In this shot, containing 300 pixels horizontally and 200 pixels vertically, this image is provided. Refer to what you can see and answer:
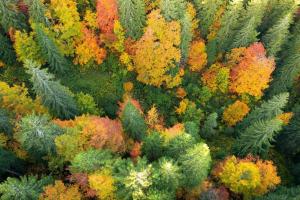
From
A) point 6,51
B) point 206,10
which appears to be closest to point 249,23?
point 206,10

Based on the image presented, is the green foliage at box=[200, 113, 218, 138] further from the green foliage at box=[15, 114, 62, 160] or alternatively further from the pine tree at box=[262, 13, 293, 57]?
the green foliage at box=[15, 114, 62, 160]

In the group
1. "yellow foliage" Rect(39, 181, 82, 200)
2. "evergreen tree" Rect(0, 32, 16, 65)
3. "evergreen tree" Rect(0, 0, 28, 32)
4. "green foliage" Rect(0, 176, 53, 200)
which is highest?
"evergreen tree" Rect(0, 0, 28, 32)

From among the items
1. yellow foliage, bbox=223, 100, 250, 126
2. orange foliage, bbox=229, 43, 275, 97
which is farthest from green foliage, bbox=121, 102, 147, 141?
orange foliage, bbox=229, 43, 275, 97

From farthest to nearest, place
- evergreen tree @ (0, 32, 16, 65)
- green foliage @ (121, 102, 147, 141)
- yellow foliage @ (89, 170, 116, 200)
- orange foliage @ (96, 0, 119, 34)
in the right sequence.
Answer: orange foliage @ (96, 0, 119, 34) → evergreen tree @ (0, 32, 16, 65) → green foliage @ (121, 102, 147, 141) → yellow foliage @ (89, 170, 116, 200)

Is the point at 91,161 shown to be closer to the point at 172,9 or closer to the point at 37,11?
the point at 172,9

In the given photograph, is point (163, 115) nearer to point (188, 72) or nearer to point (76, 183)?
point (188, 72)

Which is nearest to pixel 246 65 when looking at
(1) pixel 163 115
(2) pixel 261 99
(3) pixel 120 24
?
(2) pixel 261 99
